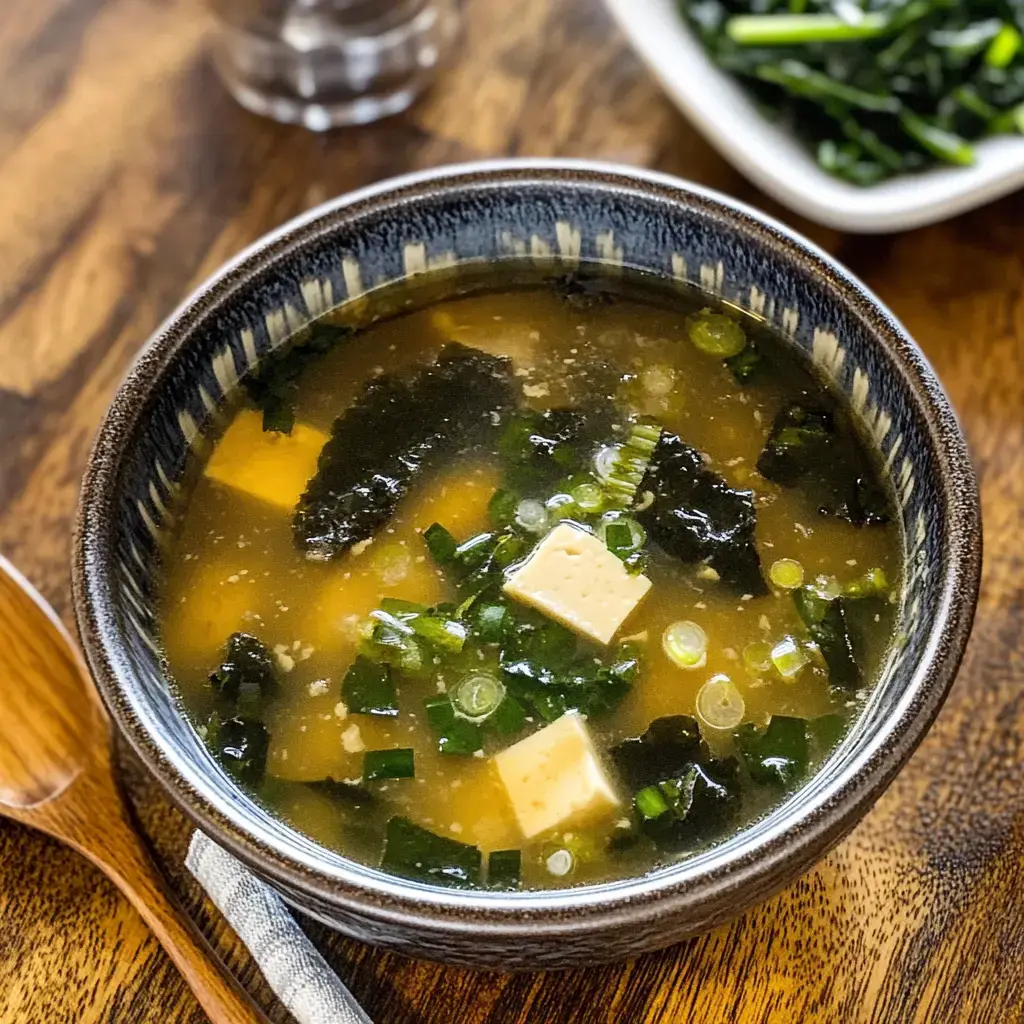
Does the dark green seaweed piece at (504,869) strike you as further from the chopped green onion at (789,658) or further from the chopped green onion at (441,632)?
the chopped green onion at (789,658)

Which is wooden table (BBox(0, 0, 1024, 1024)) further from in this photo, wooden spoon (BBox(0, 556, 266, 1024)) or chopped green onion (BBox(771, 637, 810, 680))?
chopped green onion (BBox(771, 637, 810, 680))

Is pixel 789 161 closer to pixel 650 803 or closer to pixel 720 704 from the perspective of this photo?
pixel 720 704

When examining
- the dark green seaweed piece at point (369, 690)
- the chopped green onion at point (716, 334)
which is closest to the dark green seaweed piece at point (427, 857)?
the dark green seaweed piece at point (369, 690)

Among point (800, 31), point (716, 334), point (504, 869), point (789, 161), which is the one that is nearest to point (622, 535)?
point (716, 334)

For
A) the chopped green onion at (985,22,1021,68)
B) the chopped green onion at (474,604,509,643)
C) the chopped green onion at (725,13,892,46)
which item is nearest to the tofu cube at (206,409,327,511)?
the chopped green onion at (474,604,509,643)

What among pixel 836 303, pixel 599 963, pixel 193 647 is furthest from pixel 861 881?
pixel 193 647

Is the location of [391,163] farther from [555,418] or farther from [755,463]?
[755,463]
